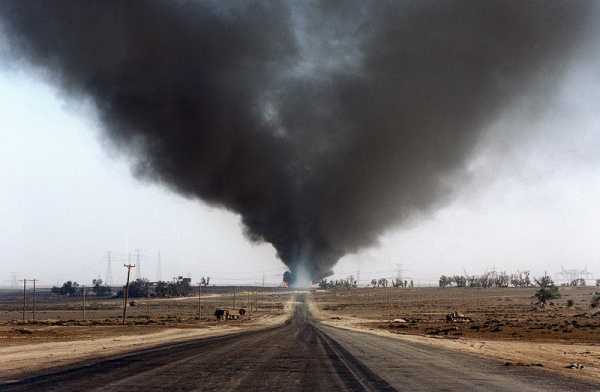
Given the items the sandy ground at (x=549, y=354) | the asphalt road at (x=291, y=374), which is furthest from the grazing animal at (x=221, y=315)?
the asphalt road at (x=291, y=374)

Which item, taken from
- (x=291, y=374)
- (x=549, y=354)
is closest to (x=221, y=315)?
(x=549, y=354)

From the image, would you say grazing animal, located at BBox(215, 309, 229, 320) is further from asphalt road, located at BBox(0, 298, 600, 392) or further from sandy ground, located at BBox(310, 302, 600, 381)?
asphalt road, located at BBox(0, 298, 600, 392)

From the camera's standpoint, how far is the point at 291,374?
19.6 meters

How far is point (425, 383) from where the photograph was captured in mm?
18391

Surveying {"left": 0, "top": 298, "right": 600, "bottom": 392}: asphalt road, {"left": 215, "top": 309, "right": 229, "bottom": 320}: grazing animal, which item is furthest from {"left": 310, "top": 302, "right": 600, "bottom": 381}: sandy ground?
{"left": 215, "top": 309, "right": 229, "bottom": 320}: grazing animal

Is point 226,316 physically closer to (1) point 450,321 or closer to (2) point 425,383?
(1) point 450,321

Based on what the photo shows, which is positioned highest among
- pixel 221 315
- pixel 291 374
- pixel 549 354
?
pixel 291 374

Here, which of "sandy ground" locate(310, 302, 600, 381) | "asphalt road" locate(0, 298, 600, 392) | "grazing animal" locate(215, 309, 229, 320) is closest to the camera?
"asphalt road" locate(0, 298, 600, 392)

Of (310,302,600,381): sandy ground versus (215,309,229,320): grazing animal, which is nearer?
(310,302,600,381): sandy ground

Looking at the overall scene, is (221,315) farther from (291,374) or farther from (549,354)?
(291,374)

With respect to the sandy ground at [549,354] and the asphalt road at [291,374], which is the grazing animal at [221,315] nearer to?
the sandy ground at [549,354]

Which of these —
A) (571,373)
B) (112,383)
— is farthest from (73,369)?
(571,373)

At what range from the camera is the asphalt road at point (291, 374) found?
16.8 m

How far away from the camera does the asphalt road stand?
660 inches
